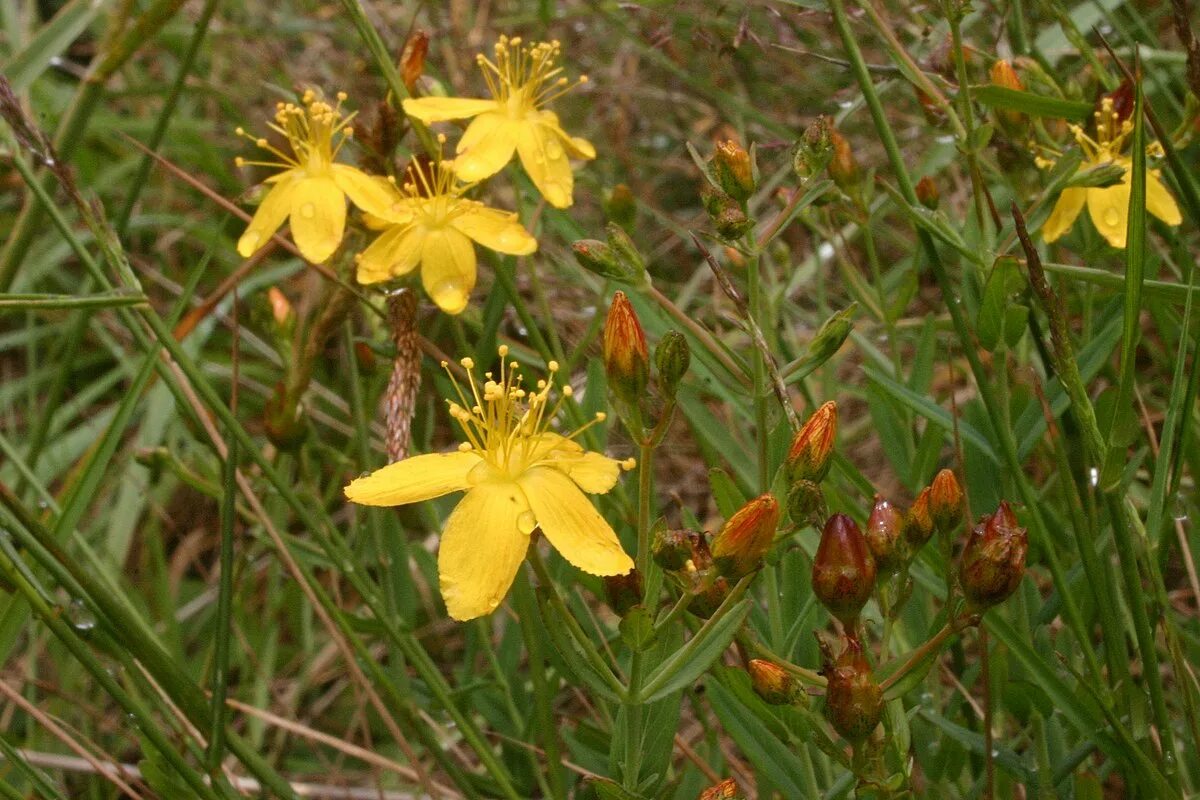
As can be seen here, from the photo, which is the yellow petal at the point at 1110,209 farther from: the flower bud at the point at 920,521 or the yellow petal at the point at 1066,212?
the flower bud at the point at 920,521

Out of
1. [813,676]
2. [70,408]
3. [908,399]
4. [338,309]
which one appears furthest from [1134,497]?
[70,408]

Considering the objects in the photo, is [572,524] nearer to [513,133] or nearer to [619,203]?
[513,133]

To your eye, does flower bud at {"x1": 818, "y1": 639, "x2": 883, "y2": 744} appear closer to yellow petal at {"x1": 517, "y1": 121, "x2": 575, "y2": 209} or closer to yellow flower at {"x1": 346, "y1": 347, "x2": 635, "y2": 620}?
yellow flower at {"x1": 346, "y1": 347, "x2": 635, "y2": 620}

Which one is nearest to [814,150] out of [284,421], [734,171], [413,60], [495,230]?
[734,171]

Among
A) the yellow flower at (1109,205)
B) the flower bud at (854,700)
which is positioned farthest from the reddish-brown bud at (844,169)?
the flower bud at (854,700)

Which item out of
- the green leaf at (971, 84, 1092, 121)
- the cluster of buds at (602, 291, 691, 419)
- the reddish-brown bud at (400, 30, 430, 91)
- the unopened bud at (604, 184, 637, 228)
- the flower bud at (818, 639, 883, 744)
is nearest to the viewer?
the flower bud at (818, 639, 883, 744)

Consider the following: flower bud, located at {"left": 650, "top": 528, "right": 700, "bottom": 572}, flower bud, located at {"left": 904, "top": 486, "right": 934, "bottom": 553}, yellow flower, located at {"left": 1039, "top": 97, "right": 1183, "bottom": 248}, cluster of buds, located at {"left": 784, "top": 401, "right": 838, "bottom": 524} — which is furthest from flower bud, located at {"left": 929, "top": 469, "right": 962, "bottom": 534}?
Result: yellow flower, located at {"left": 1039, "top": 97, "right": 1183, "bottom": 248}

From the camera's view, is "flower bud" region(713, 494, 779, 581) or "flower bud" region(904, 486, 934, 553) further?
"flower bud" region(904, 486, 934, 553)
